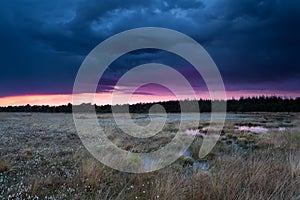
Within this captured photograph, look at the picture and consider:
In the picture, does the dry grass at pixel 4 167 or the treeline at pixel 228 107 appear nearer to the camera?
the dry grass at pixel 4 167

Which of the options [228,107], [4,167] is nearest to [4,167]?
[4,167]

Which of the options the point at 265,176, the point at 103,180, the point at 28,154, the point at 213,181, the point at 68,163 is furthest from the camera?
the point at 28,154

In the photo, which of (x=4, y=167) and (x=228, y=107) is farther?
(x=228, y=107)

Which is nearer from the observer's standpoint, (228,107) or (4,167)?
(4,167)

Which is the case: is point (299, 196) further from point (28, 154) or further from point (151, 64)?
point (151, 64)

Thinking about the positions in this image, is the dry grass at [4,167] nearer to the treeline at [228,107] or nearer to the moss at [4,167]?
the moss at [4,167]

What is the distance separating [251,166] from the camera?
7.92m

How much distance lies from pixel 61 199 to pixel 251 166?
18.7ft

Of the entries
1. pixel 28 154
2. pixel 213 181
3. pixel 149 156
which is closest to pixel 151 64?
pixel 149 156

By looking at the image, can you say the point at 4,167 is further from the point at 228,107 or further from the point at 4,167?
the point at 228,107

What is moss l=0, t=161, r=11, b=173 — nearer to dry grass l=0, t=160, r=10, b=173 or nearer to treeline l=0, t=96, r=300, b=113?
dry grass l=0, t=160, r=10, b=173

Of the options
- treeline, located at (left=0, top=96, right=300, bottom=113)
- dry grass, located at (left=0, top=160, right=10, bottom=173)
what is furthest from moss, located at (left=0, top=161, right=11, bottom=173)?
treeline, located at (left=0, top=96, right=300, bottom=113)

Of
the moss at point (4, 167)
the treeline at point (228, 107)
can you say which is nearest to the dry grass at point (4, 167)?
the moss at point (4, 167)

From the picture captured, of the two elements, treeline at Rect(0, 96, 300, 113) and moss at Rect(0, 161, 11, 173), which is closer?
moss at Rect(0, 161, 11, 173)
